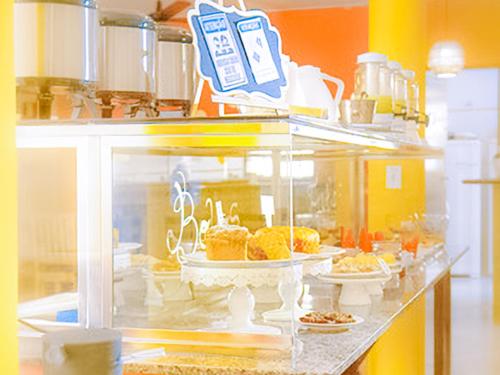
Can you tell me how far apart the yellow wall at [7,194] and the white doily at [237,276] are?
83 centimetres

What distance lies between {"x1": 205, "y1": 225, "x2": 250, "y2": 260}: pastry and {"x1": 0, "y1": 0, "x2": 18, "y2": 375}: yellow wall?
865 mm

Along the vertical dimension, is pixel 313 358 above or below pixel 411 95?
below

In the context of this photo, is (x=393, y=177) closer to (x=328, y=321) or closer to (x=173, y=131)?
(x=328, y=321)

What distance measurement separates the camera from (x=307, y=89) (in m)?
2.76

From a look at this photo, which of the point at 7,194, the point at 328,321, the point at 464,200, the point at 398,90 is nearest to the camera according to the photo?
the point at 7,194

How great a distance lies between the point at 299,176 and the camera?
448 centimetres

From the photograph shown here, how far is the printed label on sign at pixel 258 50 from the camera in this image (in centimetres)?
216

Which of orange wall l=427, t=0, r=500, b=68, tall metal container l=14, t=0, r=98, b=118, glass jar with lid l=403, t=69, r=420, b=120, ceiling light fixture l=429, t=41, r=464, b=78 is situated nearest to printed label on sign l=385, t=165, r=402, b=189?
glass jar with lid l=403, t=69, r=420, b=120

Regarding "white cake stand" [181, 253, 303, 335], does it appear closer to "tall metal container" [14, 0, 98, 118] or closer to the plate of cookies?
the plate of cookies

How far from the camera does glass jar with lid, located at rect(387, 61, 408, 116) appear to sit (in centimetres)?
404

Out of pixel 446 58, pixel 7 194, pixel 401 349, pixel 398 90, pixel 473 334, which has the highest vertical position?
pixel 446 58

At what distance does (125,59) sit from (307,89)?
0.76 m

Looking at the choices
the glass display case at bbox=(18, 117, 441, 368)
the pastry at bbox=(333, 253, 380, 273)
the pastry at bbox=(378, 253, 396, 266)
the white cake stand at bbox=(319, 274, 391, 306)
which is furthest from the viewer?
the pastry at bbox=(378, 253, 396, 266)

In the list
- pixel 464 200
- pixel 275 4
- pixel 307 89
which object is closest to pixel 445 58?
pixel 275 4
